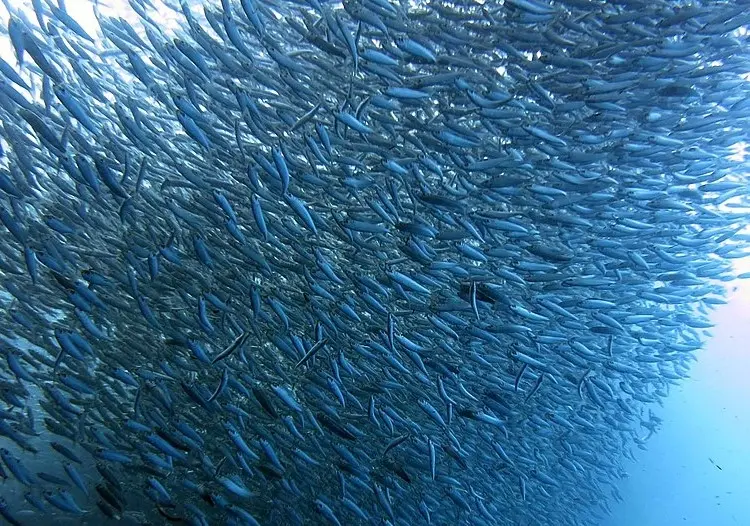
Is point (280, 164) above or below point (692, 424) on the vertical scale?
below

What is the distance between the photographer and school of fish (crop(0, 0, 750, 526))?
17.3 feet

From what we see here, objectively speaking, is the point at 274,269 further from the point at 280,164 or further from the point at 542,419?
the point at 542,419

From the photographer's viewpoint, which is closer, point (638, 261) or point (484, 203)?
point (638, 261)

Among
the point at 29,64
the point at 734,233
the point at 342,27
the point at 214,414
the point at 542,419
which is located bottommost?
the point at 214,414

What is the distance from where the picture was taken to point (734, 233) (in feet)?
26.5

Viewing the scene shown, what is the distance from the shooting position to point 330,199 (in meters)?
6.66

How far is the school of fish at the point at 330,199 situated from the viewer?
5.28m

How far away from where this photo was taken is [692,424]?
47.2 meters

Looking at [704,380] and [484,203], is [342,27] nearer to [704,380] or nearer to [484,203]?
[484,203]

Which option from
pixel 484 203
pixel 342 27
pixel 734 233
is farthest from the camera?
pixel 734 233

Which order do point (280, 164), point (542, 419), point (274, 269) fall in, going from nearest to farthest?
point (280, 164)
point (274, 269)
point (542, 419)

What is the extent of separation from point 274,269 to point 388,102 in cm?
260

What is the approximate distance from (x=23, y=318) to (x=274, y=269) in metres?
3.41

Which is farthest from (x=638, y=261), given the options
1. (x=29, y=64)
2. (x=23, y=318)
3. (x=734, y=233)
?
→ (x=29, y=64)
